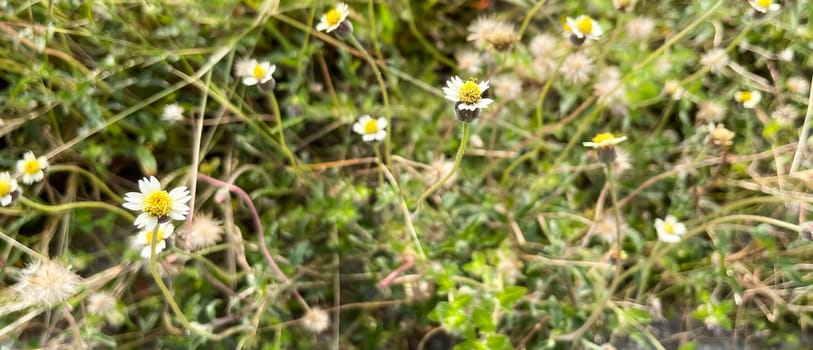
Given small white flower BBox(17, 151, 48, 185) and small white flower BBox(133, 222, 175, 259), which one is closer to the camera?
small white flower BBox(133, 222, 175, 259)

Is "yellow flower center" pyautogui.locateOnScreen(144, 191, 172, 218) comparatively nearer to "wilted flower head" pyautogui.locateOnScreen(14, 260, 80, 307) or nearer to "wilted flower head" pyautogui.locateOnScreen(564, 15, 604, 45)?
"wilted flower head" pyautogui.locateOnScreen(14, 260, 80, 307)


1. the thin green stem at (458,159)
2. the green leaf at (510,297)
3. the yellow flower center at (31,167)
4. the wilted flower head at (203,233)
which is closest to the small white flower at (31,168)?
the yellow flower center at (31,167)

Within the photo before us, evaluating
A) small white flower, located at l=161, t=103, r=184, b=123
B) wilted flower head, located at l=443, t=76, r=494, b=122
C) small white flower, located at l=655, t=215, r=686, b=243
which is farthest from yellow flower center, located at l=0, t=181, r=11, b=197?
small white flower, located at l=655, t=215, r=686, b=243

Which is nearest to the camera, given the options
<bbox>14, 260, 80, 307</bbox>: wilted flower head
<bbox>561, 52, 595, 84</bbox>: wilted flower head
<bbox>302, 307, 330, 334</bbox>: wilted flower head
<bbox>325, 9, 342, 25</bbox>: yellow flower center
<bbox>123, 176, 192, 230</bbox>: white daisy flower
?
<bbox>123, 176, 192, 230</bbox>: white daisy flower

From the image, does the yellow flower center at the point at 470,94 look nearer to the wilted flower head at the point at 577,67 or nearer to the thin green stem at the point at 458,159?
the thin green stem at the point at 458,159

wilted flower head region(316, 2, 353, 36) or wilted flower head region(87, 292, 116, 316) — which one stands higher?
wilted flower head region(316, 2, 353, 36)

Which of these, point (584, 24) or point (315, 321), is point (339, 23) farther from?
point (315, 321)

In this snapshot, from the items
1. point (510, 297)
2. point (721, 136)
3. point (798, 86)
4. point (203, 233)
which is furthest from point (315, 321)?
point (798, 86)
